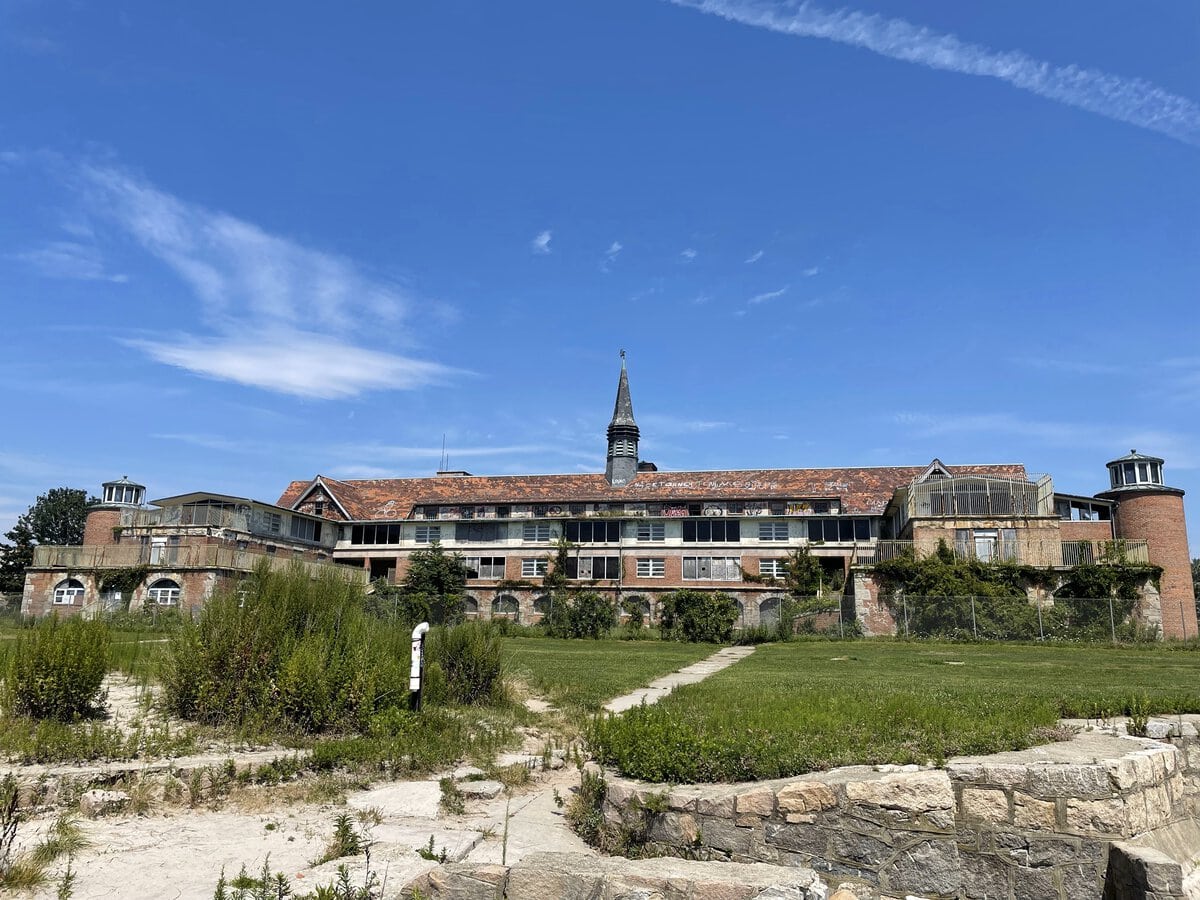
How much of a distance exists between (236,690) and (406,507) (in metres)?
49.7

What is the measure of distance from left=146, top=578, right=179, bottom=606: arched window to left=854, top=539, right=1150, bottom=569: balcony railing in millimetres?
36586

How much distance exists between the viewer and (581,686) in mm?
16172

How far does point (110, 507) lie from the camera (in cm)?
6016

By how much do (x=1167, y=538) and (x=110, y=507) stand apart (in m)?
66.3

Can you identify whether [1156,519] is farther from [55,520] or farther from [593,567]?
[55,520]

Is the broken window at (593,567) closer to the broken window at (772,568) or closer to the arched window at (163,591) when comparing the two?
the broken window at (772,568)

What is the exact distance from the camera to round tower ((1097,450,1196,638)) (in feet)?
141

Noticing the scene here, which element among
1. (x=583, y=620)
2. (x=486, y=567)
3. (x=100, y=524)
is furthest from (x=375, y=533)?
(x=583, y=620)

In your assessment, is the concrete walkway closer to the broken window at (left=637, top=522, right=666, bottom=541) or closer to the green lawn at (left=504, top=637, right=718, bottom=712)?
the green lawn at (left=504, top=637, right=718, bottom=712)

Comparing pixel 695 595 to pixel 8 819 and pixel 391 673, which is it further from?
pixel 8 819

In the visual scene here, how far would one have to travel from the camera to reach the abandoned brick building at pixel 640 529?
43219 millimetres

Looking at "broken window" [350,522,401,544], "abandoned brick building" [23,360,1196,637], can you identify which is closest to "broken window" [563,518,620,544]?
"abandoned brick building" [23,360,1196,637]

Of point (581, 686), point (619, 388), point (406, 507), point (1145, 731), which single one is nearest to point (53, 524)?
point (406, 507)

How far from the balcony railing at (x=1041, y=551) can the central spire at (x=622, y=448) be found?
65.1 feet
